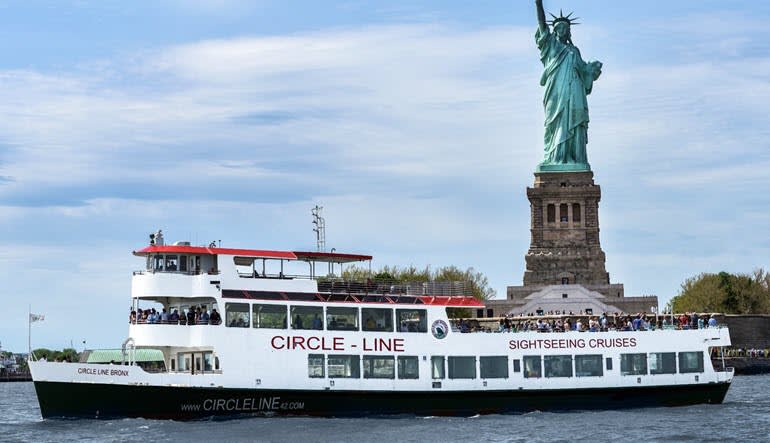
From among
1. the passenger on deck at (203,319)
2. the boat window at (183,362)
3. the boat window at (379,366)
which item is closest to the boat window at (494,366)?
the boat window at (379,366)

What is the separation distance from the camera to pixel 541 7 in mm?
136250

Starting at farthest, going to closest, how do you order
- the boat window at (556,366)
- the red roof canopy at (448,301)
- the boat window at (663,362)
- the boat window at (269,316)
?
the boat window at (663,362), the boat window at (556,366), the red roof canopy at (448,301), the boat window at (269,316)

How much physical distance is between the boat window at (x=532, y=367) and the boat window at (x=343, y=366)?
7.68 metres

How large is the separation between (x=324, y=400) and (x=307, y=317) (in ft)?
11.6

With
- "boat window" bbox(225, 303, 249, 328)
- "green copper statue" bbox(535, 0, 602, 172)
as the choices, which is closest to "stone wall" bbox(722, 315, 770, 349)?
"green copper statue" bbox(535, 0, 602, 172)

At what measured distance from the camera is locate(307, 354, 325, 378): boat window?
61.7m

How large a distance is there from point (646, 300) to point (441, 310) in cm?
6646

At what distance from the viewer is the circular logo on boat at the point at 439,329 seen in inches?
2517

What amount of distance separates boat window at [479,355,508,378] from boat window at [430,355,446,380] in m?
1.75

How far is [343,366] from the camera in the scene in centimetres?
6241

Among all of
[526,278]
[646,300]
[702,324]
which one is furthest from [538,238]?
[702,324]

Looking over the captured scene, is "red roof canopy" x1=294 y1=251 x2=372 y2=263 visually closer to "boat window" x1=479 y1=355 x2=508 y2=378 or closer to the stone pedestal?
"boat window" x1=479 y1=355 x2=508 y2=378

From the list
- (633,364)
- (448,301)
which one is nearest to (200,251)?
(448,301)

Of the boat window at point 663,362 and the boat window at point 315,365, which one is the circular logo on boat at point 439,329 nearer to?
the boat window at point 315,365
